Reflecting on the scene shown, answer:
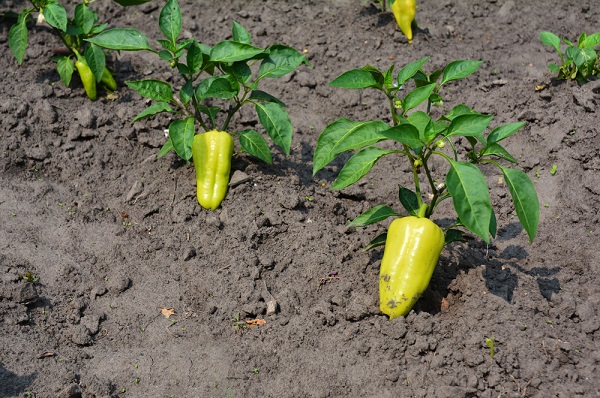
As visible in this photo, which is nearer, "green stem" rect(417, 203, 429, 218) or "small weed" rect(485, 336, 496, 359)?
"small weed" rect(485, 336, 496, 359)

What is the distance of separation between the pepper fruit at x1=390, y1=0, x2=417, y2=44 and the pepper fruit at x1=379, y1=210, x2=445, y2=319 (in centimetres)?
293

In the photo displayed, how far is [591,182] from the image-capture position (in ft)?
16.5

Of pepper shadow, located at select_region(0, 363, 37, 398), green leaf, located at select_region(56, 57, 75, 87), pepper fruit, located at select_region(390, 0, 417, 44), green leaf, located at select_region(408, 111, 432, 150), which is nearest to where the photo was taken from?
pepper shadow, located at select_region(0, 363, 37, 398)

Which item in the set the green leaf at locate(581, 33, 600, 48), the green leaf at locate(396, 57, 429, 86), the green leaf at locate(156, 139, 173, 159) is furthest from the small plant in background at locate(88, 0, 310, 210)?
the green leaf at locate(581, 33, 600, 48)

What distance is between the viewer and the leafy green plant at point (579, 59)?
5.59m

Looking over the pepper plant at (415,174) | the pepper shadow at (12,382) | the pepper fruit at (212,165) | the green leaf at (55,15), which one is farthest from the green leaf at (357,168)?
the green leaf at (55,15)

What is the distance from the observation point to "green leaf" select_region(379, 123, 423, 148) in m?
3.66

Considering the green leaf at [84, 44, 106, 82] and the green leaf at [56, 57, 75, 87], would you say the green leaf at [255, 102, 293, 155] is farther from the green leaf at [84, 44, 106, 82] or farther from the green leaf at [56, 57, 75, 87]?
the green leaf at [56, 57, 75, 87]

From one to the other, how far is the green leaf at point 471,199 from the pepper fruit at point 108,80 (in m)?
3.22

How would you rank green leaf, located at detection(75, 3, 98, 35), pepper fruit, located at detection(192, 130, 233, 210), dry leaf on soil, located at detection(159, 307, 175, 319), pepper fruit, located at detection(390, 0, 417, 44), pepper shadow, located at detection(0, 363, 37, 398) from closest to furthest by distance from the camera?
pepper shadow, located at detection(0, 363, 37, 398)
dry leaf on soil, located at detection(159, 307, 175, 319)
pepper fruit, located at detection(192, 130, 233, 210)
green leaf, located at detection(75, 3, 98, 35)
pepper fruit, located at detection(390, 0, 417, 44)

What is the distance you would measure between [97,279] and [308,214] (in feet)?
4.61

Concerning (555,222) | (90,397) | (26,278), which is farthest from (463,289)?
(26,278)

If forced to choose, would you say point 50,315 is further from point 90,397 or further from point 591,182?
point 591,182

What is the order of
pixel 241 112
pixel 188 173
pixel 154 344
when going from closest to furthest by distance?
pixel 154 344 < pixel 188 173 < pixel 241 112
